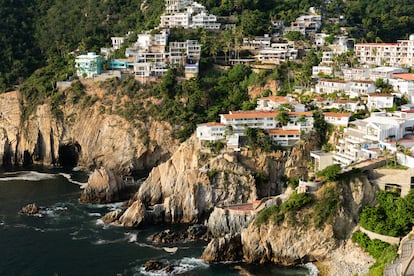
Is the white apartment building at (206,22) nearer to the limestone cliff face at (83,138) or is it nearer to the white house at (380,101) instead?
the limestone cliff face at (83,138)

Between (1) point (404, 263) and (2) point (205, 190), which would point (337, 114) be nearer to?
(2) point (205, 190)

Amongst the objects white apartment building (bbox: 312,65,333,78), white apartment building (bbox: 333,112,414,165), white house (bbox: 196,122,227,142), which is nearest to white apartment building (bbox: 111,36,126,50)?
white apartment building (bbox: 312,65,333,78)

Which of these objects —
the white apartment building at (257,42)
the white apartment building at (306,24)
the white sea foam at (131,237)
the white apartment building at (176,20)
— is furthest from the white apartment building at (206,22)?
the white sea foam at (131,237)

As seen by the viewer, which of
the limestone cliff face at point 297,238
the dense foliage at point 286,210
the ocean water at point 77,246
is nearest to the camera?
the ocean water at point 77,246

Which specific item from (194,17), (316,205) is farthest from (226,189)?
(194,17)

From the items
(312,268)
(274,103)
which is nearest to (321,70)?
(274,103)

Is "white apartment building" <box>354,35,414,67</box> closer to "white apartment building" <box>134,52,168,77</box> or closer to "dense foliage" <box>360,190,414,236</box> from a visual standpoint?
"white apartment building" <box>134,52,168,77</box>
